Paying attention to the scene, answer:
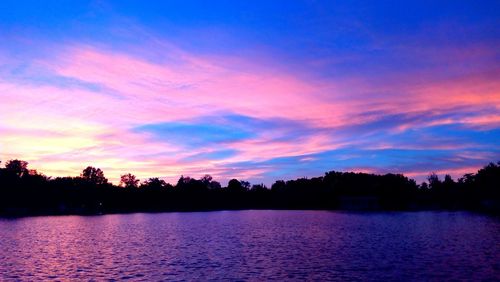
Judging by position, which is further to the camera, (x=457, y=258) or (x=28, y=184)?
(x=28, y=184)

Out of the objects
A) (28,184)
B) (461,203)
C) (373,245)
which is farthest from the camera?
(461,203)

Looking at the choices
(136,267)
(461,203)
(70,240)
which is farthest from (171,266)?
(461,203)

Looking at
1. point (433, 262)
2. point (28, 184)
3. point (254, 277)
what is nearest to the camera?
point (254, 277)

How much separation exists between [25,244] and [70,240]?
7.27 m

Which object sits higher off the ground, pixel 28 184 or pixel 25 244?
pixel 28 184

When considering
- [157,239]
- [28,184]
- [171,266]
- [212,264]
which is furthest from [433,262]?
[28,184]

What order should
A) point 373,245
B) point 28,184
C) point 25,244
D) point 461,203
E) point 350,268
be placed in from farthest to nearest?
point 461,203 → point 28,184 → point 25,244 → point 373,245 → point 350,268

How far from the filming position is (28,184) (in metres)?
173

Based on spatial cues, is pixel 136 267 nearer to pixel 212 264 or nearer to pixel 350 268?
pixel 212 264

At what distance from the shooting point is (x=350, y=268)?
39.0 m

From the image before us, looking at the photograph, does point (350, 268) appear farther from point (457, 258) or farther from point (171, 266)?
point (171, 266)

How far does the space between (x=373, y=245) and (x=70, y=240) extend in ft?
130

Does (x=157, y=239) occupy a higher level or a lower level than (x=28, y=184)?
lower

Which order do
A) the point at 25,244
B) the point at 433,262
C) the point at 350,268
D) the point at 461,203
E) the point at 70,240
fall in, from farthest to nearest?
the point at 461,203
the point at 70,240
the point at 25,244
the point at 433,262
the point at 350,268
